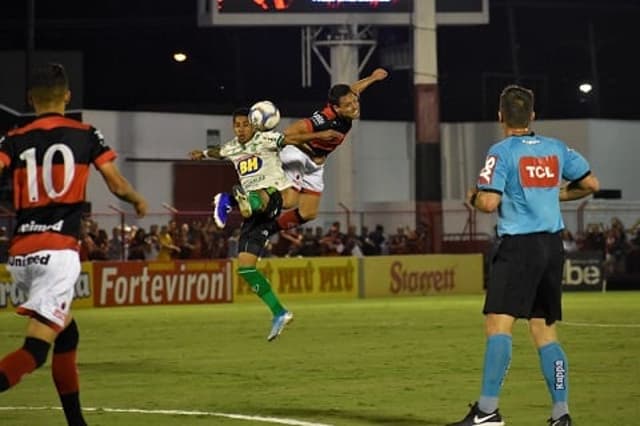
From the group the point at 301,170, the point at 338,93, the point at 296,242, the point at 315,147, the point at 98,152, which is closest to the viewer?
the point at 98,152

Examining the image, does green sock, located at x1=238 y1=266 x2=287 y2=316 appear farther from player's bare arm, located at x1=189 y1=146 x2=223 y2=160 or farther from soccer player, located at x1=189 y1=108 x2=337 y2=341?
player's bare arm, located at x1=189 y1=146 x2=223 y2=160

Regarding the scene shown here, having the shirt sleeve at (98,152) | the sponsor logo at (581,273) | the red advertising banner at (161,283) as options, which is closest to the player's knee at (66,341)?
the shirt sleeve at (98,152)

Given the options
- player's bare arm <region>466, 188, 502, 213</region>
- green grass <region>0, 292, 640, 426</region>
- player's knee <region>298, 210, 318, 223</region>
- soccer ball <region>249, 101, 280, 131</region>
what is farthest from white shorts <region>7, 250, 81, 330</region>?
player's knee <region>298, 210, 318, 223</region>

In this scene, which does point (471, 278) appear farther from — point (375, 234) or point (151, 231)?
point (151, 231)

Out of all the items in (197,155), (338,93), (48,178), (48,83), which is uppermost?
(338,93)

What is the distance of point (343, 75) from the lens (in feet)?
152

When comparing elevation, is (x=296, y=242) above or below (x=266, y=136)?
below

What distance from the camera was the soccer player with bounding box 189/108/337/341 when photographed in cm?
1933

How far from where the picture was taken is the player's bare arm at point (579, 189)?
11648 millimetres

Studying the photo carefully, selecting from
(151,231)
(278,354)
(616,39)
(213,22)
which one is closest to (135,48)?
(616,39)

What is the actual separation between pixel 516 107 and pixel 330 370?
20.0ft

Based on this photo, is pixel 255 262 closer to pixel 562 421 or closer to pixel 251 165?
pixel 251 165

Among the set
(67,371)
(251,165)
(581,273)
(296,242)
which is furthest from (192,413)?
(581,273)

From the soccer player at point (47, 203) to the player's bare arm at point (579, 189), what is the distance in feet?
10.2
